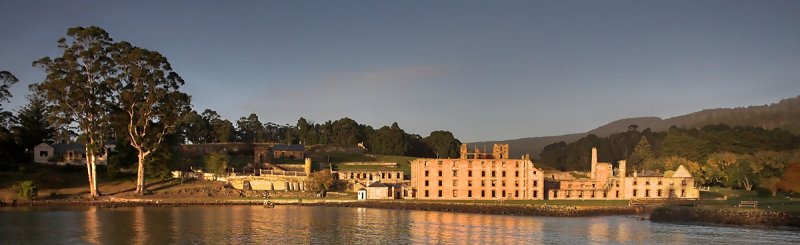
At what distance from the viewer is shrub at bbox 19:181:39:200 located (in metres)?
84.2

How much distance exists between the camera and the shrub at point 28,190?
84.2 metres

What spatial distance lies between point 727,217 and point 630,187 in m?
28.1

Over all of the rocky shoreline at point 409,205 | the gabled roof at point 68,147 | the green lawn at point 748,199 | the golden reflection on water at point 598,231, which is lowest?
the golden reflection on water at point 598,231

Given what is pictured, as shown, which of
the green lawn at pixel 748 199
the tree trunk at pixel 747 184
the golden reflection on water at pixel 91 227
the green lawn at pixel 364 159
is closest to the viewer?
the golden reflection on water at pixel 91 227

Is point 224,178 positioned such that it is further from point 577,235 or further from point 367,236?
point 577,235

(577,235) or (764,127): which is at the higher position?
(764,127)

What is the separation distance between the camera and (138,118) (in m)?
89.8

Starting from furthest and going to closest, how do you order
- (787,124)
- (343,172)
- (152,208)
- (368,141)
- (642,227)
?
(368,141) < (787,124) < (343,172) < (152,208) < (642,227)

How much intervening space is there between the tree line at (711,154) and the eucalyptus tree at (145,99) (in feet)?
251

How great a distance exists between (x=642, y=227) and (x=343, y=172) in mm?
55482

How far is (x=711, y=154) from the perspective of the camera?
120312 millimetres

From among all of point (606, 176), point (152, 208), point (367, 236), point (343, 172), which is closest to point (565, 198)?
point (606, 176)

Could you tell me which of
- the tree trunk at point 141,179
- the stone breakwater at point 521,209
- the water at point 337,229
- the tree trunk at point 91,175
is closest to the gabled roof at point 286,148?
the tree trunk at point 141,179

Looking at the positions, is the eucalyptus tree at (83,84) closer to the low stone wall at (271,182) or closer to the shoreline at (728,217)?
the low stone wall at (271,182)
